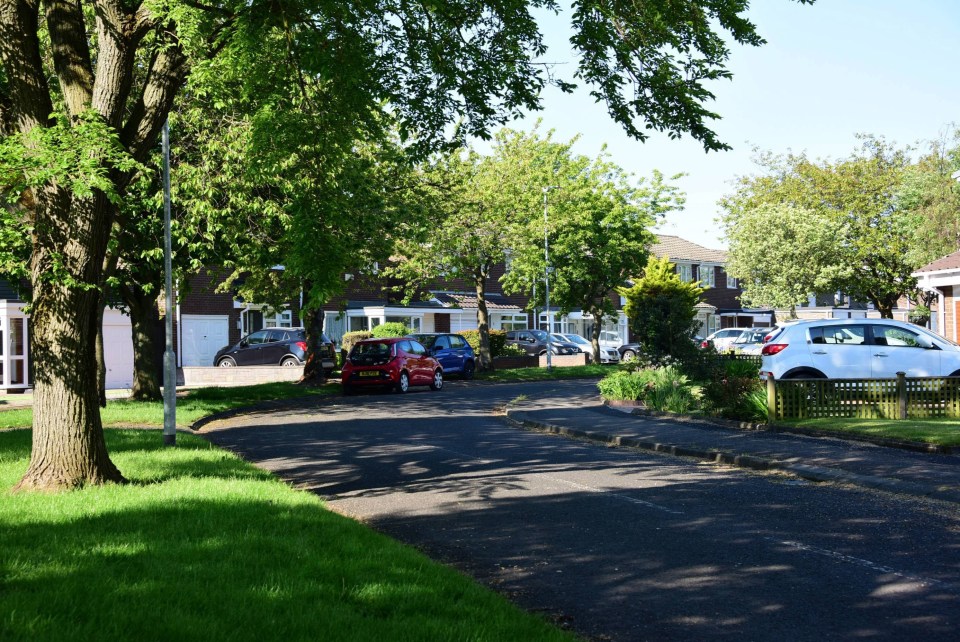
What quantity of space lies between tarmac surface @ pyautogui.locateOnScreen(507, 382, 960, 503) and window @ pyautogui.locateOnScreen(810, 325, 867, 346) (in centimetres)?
311

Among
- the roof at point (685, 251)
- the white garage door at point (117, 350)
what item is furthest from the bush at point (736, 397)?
the roof at point (685, 251)

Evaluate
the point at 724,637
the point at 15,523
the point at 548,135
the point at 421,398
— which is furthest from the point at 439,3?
the point at 548,135

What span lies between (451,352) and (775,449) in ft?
80.2

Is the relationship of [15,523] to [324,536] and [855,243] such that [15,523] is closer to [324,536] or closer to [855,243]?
[324,536]

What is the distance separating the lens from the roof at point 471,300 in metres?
60.8

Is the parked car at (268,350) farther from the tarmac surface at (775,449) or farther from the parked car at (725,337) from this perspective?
the tarmac surface at (775,449)

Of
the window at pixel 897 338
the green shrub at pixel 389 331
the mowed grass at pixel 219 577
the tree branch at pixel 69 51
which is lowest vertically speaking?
the mowed grass at pixel 219 577

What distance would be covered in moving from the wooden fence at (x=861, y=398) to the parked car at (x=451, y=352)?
21.2 m

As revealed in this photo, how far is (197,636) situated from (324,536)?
2716 mm

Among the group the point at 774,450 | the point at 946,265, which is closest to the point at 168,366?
the point at 774,450

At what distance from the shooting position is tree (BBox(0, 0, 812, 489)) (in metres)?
9.45

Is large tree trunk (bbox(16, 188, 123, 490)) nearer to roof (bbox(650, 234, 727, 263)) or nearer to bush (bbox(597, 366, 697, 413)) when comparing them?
bush (bbox(597, 366, 697, 413))

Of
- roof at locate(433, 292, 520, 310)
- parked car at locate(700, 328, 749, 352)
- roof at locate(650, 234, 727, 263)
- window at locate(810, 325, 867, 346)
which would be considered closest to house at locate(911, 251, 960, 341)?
window at locate(810, 325, 867, 346)

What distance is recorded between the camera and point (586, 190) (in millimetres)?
44406
